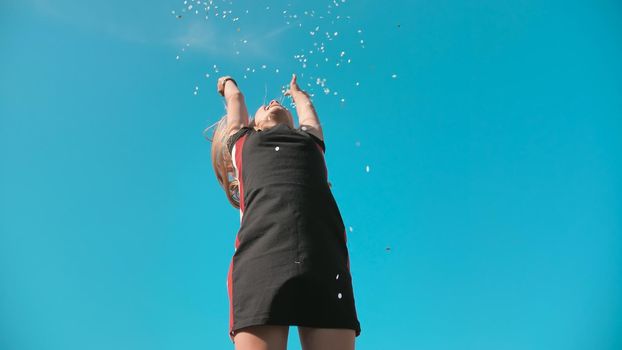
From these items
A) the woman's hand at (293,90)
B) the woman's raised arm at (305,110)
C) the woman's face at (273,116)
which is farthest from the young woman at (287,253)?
the woman's hand at (293,90)

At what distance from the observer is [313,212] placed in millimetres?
2215

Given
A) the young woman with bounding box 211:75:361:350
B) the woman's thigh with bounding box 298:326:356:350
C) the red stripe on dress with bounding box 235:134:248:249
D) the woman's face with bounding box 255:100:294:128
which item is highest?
the woman's face with bounding box 255:100:294:128

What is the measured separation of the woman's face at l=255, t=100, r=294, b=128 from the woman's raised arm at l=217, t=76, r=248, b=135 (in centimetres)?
12

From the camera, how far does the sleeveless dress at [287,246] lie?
6.33 ft

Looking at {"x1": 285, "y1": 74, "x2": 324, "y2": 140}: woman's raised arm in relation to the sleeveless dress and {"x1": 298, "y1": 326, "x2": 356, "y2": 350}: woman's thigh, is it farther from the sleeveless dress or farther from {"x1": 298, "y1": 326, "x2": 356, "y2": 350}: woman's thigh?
{"x1": 298, "y1": 326, "x2": 356, "y2": 350}: woman's thigh

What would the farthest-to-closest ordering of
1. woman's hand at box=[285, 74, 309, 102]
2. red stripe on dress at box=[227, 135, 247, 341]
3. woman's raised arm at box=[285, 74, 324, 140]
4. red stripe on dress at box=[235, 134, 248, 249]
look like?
1. woman's hand at box=[285, 74, 309, 102]
2. woman's raised arm at box=[285, 74, 324, 140]
3. red stripe on dress at box=[235, 134, 248, 249]
4. red stripe on dress at box=[227, 135, 247, 341]

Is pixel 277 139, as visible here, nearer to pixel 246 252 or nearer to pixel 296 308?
pixel 246 252

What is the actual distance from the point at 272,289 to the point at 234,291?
0.23 metres

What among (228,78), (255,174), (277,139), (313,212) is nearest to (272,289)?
(313,212)

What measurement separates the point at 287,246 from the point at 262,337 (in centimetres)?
39

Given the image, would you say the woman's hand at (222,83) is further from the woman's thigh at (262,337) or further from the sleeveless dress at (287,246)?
the woman's thigh at (262,337)

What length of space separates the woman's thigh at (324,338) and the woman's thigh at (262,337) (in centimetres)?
10

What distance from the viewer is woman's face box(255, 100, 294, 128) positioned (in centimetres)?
306

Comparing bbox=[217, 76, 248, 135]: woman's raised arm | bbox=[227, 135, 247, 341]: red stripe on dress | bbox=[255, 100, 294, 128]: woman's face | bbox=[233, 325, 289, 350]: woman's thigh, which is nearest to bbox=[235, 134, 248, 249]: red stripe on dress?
bbox=[227, 135, 247, 341]: red stripe on dress
